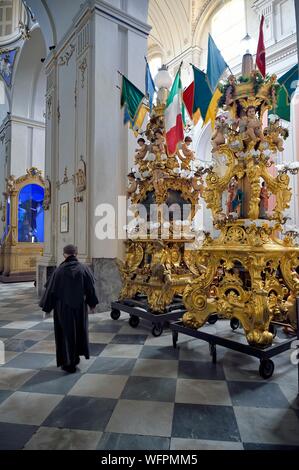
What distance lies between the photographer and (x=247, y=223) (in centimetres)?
388

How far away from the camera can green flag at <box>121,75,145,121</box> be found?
5.86 metres

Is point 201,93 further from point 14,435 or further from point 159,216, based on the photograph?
point 14,435

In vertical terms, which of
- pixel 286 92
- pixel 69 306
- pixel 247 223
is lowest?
pixel 69 306

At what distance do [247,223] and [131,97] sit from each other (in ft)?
11.8

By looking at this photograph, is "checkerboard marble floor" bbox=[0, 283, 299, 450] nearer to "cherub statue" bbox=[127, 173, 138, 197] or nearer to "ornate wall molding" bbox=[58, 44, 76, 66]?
"cherub statue" bbox=[127, 173, 138, 197]

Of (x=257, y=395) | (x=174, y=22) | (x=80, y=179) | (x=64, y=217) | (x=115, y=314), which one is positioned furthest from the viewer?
(x=174, y=22)

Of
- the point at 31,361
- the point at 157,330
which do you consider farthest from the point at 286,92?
the point at 31,361

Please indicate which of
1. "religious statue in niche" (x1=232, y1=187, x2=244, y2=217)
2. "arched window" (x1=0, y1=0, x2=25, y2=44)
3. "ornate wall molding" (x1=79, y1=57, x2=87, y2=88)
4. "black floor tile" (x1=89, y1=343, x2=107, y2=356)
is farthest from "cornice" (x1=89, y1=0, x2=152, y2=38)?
"arched window" (x1=0, y1=0, x2=25, y2=44)

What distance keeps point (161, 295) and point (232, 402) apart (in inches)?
90.7

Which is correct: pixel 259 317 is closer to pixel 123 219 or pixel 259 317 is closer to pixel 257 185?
pixel 257 185

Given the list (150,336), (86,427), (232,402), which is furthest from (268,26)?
(86,427)

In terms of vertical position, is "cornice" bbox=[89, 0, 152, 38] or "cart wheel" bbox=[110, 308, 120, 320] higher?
"cornice" bbox=[89, 0, 152, 38]

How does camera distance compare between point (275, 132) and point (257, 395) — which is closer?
point (257, 395)

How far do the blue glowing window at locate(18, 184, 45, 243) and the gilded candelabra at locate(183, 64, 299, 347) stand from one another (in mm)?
9825
